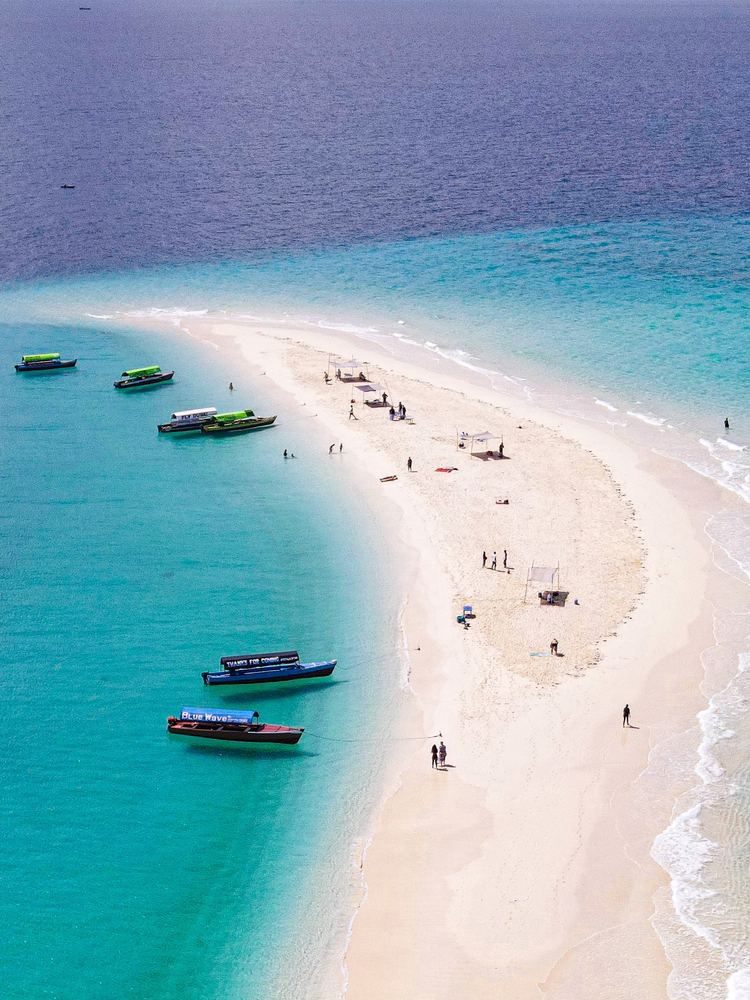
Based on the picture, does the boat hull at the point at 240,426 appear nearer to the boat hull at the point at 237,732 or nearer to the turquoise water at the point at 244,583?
the turquoise water at the point at 244,583

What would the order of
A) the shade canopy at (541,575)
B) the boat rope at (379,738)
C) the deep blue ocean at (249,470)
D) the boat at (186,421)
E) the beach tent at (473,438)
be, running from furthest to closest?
the boat at (186,421), the beach tent at (473,438), the shade canopy at (541,575), the boat rope at (379,738), the deep blue ocean at (249,470)

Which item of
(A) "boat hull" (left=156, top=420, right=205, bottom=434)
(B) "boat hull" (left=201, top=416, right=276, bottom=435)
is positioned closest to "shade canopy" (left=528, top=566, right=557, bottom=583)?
(B) "boat hull" (left=201, top=416, right=276, bottom=435)

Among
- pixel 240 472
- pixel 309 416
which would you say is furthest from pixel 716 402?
pixel 240 472

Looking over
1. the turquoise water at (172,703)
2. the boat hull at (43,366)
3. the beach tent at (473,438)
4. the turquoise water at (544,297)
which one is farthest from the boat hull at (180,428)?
the turquoise water at (544,297)

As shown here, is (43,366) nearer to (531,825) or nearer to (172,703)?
(172,703)

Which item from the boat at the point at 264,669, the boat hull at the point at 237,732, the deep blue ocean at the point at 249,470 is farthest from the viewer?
the boat at the point at 264,669

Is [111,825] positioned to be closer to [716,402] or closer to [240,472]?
[240,472]
